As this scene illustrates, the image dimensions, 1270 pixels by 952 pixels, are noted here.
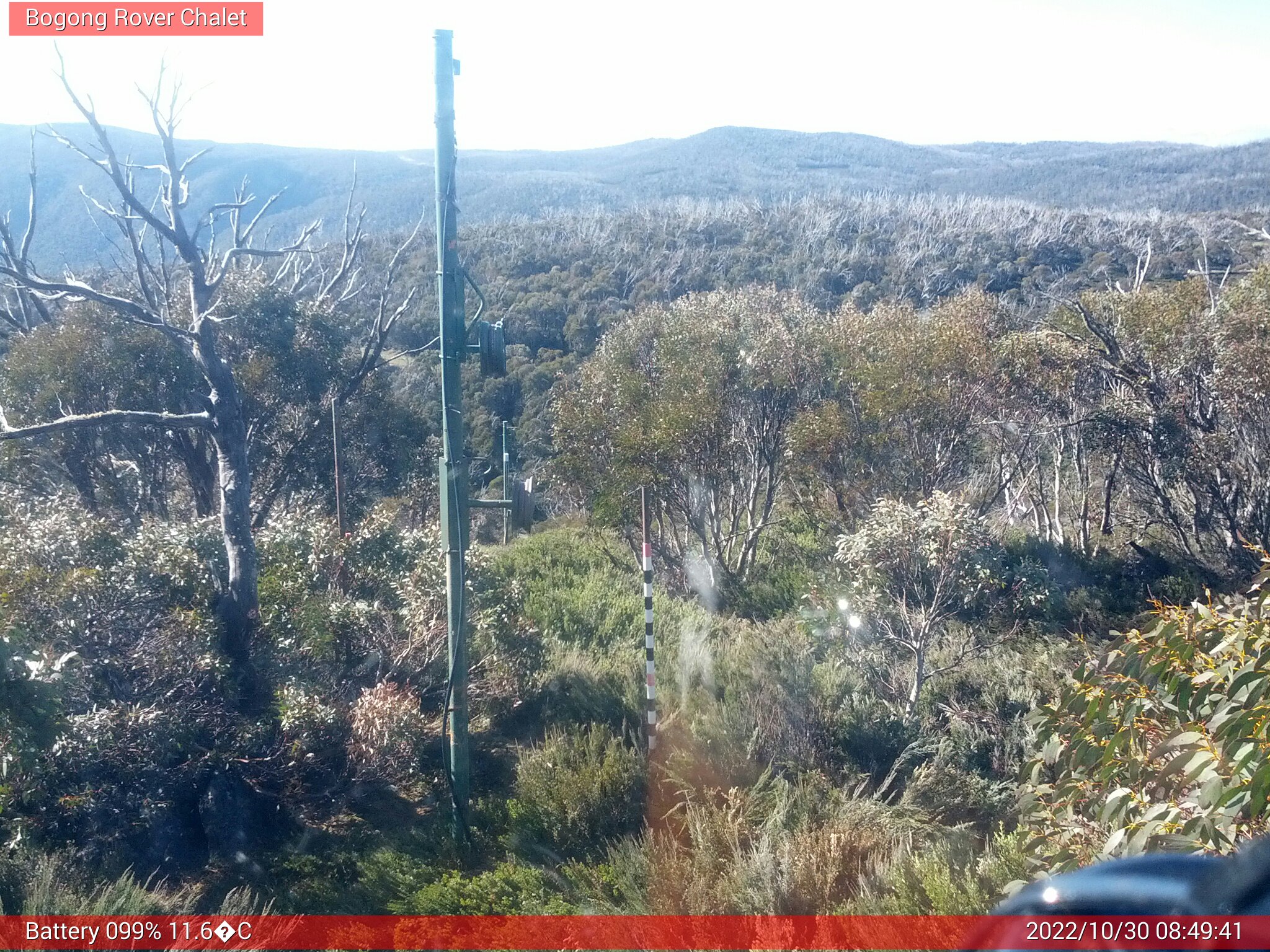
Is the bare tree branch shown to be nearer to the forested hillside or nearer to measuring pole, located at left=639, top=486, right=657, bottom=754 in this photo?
the forested hillside

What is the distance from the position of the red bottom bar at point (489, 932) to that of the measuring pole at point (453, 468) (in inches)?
43.1

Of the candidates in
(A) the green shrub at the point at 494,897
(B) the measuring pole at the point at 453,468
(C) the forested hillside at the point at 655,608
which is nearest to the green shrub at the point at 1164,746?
(C) the forested hillside at the point at 655,608

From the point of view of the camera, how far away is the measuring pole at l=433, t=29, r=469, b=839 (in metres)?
5.17

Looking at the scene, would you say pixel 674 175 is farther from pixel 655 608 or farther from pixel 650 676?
pixel 650 676

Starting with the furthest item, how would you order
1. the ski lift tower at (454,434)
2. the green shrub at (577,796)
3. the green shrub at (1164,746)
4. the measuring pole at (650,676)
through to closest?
the measuring pole at (650,676) < the ski lift tower at (454,434) < the green shrub at (577,796) < the green shrub at (1164,746)

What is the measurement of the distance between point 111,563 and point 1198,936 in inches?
255

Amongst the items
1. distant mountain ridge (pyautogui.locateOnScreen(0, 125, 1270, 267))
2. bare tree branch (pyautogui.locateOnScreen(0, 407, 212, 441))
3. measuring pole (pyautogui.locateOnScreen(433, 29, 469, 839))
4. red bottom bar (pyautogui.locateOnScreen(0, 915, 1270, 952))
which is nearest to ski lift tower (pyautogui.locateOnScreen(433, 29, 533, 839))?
measuring pole (pyautogui.locateOnScreen(433, 29, 469, 839))

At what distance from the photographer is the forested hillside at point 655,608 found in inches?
151

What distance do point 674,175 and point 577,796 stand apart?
5867 cm

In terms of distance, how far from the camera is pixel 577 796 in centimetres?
499

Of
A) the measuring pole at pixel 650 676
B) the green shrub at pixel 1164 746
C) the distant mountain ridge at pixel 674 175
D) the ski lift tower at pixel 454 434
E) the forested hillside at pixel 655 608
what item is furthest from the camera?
the distant mountain ridge at pixel 674 175

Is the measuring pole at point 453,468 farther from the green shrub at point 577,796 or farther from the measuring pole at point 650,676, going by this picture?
the measuring pole at point 650,676

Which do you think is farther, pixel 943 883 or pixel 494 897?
pixel 494 897

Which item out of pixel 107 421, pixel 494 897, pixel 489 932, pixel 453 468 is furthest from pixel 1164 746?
pixel 107 421
